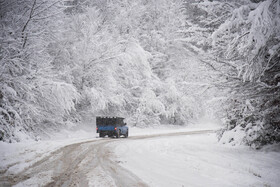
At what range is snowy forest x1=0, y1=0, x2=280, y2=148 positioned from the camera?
766 centimetres

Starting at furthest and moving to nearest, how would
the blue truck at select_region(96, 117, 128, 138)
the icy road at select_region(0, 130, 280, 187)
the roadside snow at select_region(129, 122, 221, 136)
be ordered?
1. the roadside snow at select_region(129, 122, 221, 136)
2. the blue truck at select_region(96, 117, 128, 138)
3. the icy road at select_region(0, 130, 280, 187)

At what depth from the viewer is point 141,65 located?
24594 mm

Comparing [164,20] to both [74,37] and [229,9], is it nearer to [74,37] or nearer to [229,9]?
[74,37]

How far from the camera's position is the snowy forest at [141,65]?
7.66 m

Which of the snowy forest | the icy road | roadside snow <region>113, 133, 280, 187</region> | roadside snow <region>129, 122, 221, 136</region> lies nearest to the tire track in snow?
the icy road

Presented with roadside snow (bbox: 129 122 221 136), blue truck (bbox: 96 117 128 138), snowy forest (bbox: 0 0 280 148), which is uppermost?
snowy forest (bbox: 0 0 280 148)

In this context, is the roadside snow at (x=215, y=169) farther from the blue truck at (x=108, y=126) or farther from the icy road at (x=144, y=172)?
the blue truck at (x=108, y=126)

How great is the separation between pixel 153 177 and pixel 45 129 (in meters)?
14.5

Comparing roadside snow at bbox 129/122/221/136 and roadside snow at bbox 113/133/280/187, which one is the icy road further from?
roadside snow at bbox 129/122/221/136

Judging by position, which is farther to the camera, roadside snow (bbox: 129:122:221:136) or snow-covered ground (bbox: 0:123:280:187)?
roadside snow (bbox: 129:122:221:136)

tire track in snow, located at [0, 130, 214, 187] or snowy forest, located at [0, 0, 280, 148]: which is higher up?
snowy forest, located at [0, 0, 280, 148]

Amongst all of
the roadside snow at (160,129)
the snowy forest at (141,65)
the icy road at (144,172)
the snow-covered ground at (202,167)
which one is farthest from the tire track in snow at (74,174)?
the roadside snow at (160,129)

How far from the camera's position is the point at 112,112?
2467cm

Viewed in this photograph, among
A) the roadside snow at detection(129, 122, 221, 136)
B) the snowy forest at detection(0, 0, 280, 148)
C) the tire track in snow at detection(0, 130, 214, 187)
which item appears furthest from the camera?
the roadside snow at detection(129, 122, 221, 136)
